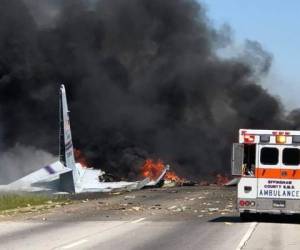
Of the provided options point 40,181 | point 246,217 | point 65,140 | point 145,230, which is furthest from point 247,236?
point 65,140

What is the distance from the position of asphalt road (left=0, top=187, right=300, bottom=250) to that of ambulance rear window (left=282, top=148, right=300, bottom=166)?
180 cm

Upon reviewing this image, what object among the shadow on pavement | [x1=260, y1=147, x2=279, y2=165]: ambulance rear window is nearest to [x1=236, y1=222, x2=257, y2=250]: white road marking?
the shadow on pavement

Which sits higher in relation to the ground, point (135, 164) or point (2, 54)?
point (2, 54)

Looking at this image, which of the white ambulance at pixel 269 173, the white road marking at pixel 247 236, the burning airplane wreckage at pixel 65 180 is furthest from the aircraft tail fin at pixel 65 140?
the white road marking at pixel 247 236

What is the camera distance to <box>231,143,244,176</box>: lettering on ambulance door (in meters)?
19.3

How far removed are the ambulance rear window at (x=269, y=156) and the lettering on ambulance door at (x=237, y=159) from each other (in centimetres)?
97

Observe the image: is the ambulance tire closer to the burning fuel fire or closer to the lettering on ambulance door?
the lettering on ambulance door

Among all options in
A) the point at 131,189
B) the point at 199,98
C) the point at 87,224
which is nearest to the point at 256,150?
the point at 87,224

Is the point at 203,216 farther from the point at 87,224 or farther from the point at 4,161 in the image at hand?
the point at 4,161

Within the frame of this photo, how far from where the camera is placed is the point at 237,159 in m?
19.4

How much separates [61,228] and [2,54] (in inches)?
2089

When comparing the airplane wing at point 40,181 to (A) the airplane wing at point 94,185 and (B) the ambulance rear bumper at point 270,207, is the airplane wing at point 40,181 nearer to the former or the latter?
(A) the airplane wing at point 94,185

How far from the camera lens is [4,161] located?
2783 inches

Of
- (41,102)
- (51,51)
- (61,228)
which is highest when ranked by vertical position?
(51,51)
